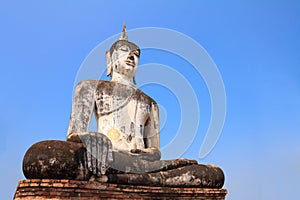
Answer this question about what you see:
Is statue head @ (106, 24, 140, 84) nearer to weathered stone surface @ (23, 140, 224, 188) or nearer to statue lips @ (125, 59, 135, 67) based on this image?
statue lips @ (125, 59, 135, 67)

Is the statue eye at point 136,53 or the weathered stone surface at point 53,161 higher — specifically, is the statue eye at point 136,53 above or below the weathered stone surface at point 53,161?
above

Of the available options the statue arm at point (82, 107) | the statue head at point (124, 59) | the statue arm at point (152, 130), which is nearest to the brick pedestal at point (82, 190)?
the statue arm at point (82, 107)

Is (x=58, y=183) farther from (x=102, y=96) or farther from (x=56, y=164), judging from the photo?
(x=102, y=96)

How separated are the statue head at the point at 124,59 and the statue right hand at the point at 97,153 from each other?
278cm

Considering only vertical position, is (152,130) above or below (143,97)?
below

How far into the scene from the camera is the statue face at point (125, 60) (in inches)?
295

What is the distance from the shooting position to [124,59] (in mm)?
7508

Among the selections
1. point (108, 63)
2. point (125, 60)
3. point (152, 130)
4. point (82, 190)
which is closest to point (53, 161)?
point (82, 190)

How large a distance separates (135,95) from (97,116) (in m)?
0.95

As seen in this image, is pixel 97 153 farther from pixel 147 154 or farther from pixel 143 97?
pixel 143 97

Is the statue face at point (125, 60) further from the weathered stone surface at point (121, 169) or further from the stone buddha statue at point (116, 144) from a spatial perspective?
the weathered stone surface at point (121, 169)

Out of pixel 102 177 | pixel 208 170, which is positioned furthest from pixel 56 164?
pixel 208 170

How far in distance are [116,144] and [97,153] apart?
1.60m

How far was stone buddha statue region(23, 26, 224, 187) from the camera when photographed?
15.5 ft
